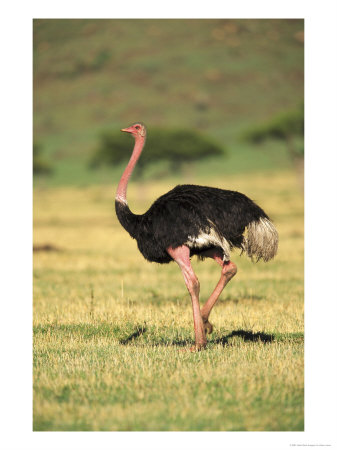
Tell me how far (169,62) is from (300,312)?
5736 inches

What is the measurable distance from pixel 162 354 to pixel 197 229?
131 centimetres

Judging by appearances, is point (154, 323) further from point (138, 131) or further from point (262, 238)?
point (138, 131)

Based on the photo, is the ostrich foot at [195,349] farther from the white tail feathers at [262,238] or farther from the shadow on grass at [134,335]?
the white tail feathers at [262,238]

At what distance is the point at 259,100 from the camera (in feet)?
459

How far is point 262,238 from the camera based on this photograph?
7.69m

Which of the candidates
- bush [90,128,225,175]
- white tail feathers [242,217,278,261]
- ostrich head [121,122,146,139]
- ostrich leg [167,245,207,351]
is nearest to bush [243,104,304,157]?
bush [90,128,225,175]

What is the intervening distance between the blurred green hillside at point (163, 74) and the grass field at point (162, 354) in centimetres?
11139

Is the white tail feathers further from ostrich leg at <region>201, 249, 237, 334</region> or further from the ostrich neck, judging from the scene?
the ostrich neck

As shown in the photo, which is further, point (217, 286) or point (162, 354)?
point (217, 286)

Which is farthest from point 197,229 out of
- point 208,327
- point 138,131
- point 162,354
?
point 138,131

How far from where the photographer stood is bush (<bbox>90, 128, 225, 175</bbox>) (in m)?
55.7

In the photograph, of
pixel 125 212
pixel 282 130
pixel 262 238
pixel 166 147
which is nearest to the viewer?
pixel 262 238

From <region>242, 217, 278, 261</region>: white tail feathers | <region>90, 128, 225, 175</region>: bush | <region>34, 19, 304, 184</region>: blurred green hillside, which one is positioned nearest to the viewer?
<region>242, 217, 278, 261</region>: white tail feathers

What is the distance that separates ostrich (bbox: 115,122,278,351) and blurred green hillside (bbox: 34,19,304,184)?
11628cm
